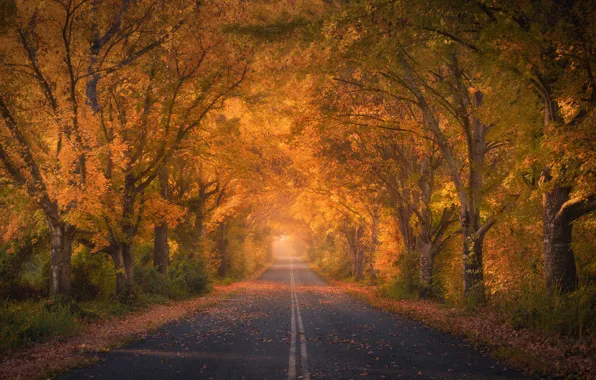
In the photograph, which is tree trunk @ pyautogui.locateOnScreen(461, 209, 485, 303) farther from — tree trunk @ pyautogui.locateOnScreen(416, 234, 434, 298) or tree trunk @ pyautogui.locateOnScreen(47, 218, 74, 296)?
tree trunk @ pyautogui.locateOnScreen(47, 218, 74, 296)

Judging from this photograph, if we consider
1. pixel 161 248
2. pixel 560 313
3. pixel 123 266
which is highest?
pixel 161 248

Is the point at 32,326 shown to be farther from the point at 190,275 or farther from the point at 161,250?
the point at 190,275

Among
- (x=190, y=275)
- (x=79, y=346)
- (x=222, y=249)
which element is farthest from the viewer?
(x=222, y=249)

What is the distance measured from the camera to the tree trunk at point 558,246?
10.9 meters

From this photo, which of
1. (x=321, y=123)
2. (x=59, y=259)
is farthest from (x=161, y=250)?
(x=321, y=123)

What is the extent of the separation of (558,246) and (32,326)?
45.0 ft

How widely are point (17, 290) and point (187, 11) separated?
12753mm

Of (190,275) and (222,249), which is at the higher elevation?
(222,249)

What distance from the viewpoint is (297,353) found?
943 centimetres

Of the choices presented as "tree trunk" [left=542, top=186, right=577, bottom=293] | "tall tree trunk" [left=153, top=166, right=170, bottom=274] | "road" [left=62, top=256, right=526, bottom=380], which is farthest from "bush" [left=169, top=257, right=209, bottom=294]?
"tree trunk" [left=542, top=186, right=577, bottom=293]

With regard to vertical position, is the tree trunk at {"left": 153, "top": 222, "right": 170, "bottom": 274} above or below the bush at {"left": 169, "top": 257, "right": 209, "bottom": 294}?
above

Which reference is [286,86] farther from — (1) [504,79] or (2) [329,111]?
(1) [504,79]

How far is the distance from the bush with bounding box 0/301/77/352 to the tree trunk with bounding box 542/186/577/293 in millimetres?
12885

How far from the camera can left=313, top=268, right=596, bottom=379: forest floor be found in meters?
7.42
